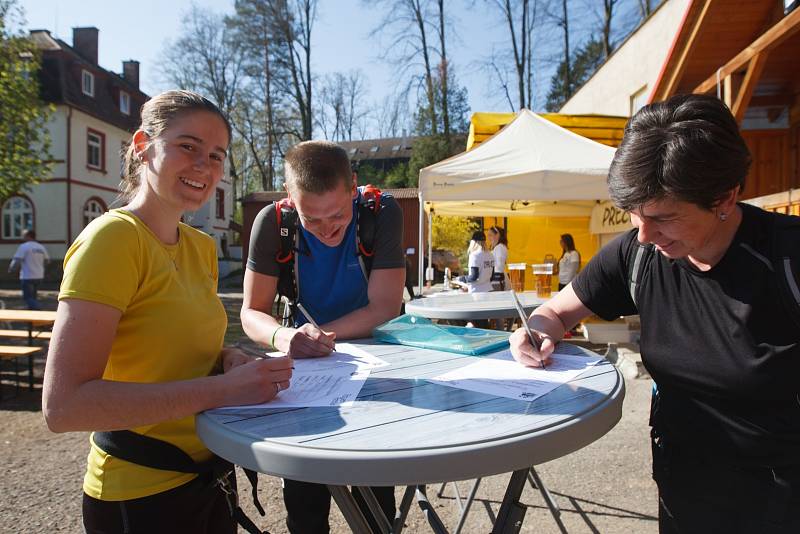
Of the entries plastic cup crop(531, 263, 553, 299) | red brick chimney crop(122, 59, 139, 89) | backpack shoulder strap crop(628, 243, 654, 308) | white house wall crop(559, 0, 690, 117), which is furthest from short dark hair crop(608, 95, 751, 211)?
red brick chimney crop(122, 59, 139, 89)

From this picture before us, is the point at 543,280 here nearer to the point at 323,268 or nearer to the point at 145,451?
the point at 323,268

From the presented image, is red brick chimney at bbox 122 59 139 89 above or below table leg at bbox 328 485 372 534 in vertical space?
above

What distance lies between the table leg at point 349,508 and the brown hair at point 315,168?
1.02 meters

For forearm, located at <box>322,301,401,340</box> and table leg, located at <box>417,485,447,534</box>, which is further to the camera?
forearm, located at <box>322,301,401,340</box>

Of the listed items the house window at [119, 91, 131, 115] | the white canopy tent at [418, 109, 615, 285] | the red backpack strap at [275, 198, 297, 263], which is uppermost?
the house window at [119, 91, 131, 115]

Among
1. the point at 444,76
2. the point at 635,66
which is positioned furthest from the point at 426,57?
the point at 635,66

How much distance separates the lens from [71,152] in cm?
2223

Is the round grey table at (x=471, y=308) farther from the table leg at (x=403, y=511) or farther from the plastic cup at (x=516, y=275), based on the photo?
the table leg at (x=403, y=511)

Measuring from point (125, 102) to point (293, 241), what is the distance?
1213 inches

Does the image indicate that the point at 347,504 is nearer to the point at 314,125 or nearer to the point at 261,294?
the point at 261,294

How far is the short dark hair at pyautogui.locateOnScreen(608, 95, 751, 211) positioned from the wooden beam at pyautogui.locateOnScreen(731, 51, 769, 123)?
214 inches

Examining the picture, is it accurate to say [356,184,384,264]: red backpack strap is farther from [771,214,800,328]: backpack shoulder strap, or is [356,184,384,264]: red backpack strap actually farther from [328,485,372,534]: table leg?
[771,214,800,328]: backpack shoulder strap

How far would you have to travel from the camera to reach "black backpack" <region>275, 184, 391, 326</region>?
6.32 ft

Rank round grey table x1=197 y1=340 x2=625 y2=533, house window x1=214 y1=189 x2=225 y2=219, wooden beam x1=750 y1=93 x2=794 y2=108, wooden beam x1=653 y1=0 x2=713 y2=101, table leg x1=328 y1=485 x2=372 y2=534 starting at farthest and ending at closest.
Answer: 1. house window x1=214 y1=189 x2=225 y2=219
2. wooden beam x1=750 y1=93 x2=794 y2=108
3. wooden beam x1=653 y1=0 x2=713 y2=101
4. table leg x1=328 y1=485 x2=372 y2=534
5. round grey table x1=197 y1=340 x2=625 y2=533
